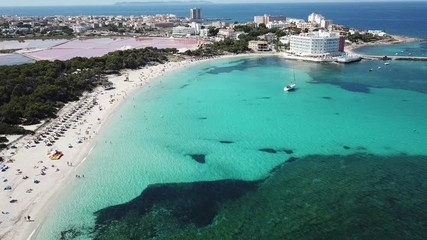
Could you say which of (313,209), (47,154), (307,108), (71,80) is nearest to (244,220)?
(313,209)

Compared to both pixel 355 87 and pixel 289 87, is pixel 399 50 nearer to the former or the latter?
pixel 355 87

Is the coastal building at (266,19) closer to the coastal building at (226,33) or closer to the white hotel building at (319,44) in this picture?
the coastal building at (226,33)

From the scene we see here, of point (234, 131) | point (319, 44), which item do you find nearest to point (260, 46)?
point (319, 44)

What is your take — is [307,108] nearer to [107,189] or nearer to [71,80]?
[107,189]

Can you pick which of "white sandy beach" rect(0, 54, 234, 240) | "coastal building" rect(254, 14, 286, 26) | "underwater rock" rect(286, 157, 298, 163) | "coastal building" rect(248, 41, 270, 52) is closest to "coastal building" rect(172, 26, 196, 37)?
"coastal building" rect(254, 14, 286, 26)

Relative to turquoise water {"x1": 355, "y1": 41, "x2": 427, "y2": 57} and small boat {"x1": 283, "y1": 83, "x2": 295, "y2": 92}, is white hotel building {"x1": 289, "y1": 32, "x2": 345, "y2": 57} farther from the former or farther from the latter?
small boat {"x1": 283, "y1": 83, "x2": 295, "y2": 92}
